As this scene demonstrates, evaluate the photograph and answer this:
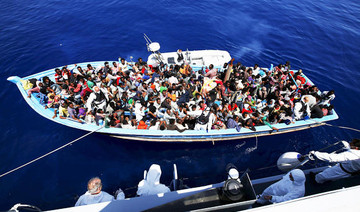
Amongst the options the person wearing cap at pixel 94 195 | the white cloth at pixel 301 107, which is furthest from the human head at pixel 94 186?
the white cloth at pixel 301 107

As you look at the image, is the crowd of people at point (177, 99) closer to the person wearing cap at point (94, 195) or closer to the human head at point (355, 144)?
the human head at point (355, 144)

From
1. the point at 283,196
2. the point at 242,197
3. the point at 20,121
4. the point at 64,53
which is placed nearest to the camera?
the point at 242,197

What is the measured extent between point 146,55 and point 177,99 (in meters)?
8.10

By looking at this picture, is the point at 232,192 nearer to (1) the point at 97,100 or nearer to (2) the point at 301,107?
(2) the point at 301,107

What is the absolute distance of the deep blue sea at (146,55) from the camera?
27.3ft

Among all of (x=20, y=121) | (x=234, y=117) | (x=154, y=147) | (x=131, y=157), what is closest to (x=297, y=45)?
(x=234, y=117)

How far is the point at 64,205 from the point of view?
7238mm

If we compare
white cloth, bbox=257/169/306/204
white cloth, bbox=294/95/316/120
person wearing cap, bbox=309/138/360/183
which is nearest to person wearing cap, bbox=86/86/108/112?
white cloth, bbox=257/169/306/204

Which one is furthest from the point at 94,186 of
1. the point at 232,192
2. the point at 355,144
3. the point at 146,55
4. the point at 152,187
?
the point at 146,55

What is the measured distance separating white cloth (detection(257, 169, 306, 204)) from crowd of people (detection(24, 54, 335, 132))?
3.61 m

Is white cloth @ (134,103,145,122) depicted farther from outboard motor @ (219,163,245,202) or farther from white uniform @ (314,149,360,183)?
white uniform @ (314,149,360,183)

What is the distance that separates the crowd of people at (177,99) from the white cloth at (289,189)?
3606 millimetres

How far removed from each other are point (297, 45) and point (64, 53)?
22.5 meters

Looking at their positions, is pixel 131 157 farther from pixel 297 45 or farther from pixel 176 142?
pixel 297 45
